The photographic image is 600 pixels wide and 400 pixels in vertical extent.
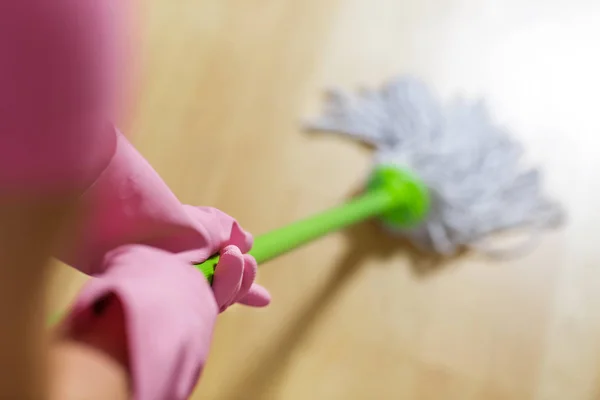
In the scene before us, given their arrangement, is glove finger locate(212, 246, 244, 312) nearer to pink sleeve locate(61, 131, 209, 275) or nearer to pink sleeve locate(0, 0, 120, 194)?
pink sleeve locate(61, 131, 209, 275)

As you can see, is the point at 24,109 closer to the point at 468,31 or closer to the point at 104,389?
the point at 104,389

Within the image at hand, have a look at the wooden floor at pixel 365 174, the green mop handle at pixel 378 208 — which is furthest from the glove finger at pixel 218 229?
the wooden floor at pixel 365 174


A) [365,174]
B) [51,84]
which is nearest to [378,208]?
[365,174]

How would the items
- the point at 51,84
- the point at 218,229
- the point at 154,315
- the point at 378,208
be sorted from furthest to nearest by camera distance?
1. the point at 378,208
2. the point at 218,229
3. the point at 154,315
4. the point at 51,84

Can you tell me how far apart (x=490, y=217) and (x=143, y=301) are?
0.60m

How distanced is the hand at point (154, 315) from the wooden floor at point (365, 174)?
398 mm

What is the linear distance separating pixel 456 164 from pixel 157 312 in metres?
0.58

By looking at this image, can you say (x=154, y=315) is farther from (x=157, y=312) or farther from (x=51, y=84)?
(x=51, y=84)

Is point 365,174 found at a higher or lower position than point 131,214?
higher

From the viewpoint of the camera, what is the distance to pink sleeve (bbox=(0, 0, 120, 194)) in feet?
0.53

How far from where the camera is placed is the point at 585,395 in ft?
2.47

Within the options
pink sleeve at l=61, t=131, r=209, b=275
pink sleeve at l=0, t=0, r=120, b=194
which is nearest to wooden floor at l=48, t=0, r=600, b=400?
pink sleeve at l=61, t=131, r=209, b=275

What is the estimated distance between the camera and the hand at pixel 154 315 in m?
0.30

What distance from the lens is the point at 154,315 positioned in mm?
317
